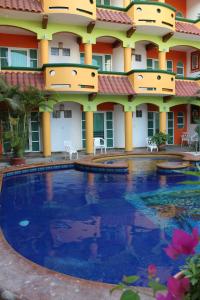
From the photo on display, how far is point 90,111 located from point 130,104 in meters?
2.54

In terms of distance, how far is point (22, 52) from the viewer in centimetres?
1739

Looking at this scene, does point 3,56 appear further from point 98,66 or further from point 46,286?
point 46,286

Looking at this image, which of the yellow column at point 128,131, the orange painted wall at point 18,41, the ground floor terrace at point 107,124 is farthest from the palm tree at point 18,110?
the yellow column at point 128,131

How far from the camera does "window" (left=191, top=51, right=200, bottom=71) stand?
68.9ft

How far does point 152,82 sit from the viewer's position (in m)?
17.1

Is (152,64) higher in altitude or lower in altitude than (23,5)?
lower

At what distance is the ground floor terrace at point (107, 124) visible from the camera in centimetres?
1661

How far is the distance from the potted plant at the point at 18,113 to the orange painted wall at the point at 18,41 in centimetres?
445

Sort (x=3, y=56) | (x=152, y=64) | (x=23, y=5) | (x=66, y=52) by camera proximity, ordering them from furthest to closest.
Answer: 1. (x=152, y=64)
2. (x=66, y=52)
3. (x=3, y=56)
4. (x=23, y=5)

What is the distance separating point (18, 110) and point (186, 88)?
1079cm

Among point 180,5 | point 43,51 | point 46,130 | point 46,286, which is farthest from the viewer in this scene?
point 180,5

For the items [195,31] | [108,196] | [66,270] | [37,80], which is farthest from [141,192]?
[195,31]

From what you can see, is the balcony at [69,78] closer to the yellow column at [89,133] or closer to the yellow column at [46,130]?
the yellow column at [46,130]

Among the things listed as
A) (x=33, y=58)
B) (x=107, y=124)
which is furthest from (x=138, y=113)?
(x=33, y=58)
